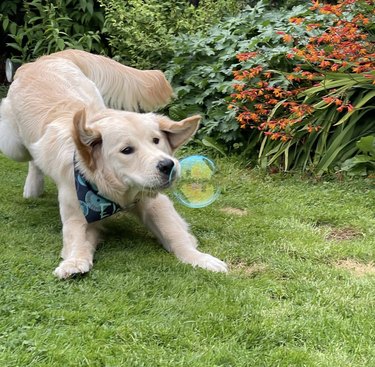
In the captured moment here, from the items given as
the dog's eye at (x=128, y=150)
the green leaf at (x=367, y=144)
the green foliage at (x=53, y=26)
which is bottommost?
the green foliage at (x=53, y=26)

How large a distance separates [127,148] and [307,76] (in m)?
2.46

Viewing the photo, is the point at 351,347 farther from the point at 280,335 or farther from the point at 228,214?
the point at 228,214

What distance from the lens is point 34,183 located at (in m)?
4.68

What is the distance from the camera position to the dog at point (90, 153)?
3.16 m

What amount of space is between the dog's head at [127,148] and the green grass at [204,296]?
0.49m

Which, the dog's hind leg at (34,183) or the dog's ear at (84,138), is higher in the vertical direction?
the dog's ear at (84,138)

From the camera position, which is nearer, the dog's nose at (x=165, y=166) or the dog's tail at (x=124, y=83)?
the dog's nose at (x=165, y=166)

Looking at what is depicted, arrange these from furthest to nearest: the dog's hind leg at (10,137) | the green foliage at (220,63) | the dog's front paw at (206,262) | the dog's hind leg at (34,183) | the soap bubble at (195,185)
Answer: the green foliage at (220,63) → the dog's hind leg at (34,183) → the dog's hind leg at (10,137) → the soap bubble at (195,185) → the dog's front paw at (206,262)

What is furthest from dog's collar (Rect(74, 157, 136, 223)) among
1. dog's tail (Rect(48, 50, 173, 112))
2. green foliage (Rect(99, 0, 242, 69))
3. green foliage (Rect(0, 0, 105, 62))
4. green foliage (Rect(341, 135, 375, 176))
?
green foliage (Rect(0, 0, 105, 62))

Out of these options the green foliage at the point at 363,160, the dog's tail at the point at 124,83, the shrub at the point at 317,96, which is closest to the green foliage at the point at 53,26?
the dog's tail at the point at 124,83

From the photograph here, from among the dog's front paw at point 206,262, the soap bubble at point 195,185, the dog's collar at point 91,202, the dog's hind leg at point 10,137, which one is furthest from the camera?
the dog's hind leg at point 10,137

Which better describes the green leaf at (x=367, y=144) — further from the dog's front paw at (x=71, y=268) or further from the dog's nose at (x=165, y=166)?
the dog's front paw at (x=71, y=268)

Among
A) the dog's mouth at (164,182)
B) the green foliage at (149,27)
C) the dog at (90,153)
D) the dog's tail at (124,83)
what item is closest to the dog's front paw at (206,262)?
the dog at (90,153)

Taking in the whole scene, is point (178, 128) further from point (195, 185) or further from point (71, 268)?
point (71, 268)
